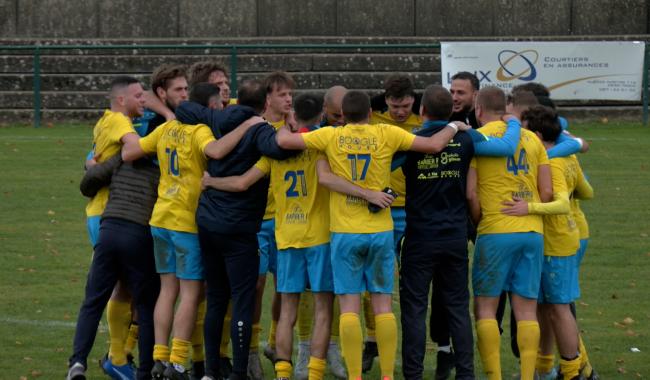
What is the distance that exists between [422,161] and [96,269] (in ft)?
7.63

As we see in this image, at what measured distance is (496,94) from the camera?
27.7 ft

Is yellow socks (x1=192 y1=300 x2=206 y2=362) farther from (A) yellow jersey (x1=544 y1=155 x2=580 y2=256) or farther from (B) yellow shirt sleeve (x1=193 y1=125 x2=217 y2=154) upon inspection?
(A) yellow jersey (x1=544 y1=155 x2=580 y2=256)

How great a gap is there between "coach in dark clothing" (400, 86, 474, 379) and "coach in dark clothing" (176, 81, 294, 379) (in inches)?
35.3

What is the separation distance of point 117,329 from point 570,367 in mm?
3126

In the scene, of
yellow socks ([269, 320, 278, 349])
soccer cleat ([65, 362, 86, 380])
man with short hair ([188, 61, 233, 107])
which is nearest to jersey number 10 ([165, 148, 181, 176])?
man with short hair ([188, 61, 233, 107])

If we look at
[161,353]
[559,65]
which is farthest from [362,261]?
[559,65]

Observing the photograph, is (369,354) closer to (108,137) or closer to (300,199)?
(300,199)

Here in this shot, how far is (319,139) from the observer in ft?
26.2

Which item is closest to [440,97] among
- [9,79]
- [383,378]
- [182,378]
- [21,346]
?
[383,378]

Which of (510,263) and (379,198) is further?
(510,263)

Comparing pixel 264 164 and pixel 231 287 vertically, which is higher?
pixel 264 164

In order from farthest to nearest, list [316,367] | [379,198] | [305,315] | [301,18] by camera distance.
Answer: [301,18], [305,315], [316,367], [379,198]

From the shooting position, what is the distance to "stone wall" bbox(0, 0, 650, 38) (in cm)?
2600

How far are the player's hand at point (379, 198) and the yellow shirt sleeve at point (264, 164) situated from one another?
0.72 meters
